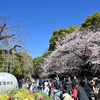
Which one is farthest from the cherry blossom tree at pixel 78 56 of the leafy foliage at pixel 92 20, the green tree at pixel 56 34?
the green tree at pixel 56 34

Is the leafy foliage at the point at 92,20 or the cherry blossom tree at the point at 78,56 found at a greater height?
the leafy foliage at the point at 92,20

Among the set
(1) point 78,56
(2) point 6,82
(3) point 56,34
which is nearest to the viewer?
(2) point 6,82

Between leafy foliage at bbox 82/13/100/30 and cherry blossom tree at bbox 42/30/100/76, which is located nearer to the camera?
cherry blossom tree at bbox 42/30/100/76

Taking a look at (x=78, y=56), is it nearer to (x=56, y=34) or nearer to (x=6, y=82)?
(x=6, y=82)

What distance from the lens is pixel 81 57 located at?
26297 millimetres

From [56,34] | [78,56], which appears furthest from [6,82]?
[56,34]

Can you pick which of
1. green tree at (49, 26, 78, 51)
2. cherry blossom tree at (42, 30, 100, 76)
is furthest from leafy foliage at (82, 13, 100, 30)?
cherry blossom tree at (42, 30, 100, 76)

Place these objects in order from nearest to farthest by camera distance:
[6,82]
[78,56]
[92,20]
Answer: [6,82]
[78,56]
[92,20]

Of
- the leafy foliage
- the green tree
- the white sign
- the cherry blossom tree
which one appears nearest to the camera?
the white sign

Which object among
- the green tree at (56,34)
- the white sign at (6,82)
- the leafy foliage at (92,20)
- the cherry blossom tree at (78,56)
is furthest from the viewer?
the green tree at (56,34)

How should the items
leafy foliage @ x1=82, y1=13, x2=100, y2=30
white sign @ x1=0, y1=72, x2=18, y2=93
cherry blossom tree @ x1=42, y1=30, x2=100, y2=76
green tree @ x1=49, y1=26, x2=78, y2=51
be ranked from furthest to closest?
green tree @ x1=49, y1=26, x2=78, y2=51 → leafy foliage @ x1=82, y1=13, x2=100, y2=30 → cherry blossom tree @ x1=42, y1=30, x2=100, y2=76 → white sign @ x1=0, y1=72, x2=18, y2=93

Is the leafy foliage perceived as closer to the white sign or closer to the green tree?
the green tree

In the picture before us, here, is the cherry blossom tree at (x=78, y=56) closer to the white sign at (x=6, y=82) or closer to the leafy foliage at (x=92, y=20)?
the leafy foliage at (x=92, y=20)

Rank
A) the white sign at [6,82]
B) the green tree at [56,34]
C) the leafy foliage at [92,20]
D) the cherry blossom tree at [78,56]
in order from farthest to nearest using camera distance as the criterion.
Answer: the green tree at [56,34]
the leafy foliage at [92,20]
the cherry blossom tree at [78,56]
the white sign at [6,82]
